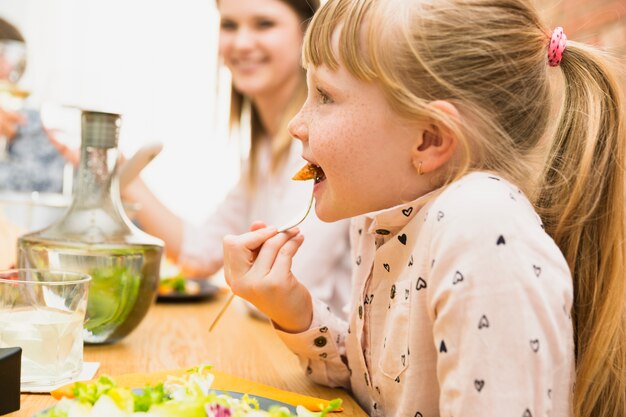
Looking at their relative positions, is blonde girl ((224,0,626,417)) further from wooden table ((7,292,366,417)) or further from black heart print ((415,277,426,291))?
wooden table ((7,292,366,417))

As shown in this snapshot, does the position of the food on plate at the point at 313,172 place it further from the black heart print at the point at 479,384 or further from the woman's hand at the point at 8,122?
the woman's hand at the point at 8,122

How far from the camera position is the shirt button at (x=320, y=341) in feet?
3.21

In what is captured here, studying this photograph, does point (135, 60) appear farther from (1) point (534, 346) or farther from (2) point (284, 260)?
(1) point (534, 346)

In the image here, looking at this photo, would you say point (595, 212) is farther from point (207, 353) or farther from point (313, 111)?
point (207, 353)

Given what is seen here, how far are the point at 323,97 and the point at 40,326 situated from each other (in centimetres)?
41

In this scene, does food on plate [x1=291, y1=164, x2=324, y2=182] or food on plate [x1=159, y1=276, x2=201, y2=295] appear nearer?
food on plate [x1=291, y1=164, x2=324, y2=182]

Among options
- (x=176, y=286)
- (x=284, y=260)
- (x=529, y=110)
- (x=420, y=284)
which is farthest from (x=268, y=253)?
(x=176, y=286)

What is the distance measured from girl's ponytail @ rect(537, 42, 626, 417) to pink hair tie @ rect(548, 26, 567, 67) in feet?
0.08

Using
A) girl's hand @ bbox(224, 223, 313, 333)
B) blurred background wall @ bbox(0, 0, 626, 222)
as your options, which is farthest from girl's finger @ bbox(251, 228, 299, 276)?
blurred background wall @ bbox(0, 0, 626, 222)

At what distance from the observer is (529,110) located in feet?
2.70

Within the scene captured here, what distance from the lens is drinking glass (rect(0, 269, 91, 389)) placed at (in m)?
0.80

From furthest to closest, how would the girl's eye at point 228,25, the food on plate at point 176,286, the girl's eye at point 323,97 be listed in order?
the girl's eye at point 228,25 < the food on plate at point 176,286 < the girl's eye at point 323,97

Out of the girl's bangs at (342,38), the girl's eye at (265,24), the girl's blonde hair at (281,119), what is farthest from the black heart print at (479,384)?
the girl's eye at (265,24)

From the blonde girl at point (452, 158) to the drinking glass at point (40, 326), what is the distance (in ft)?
1.05
